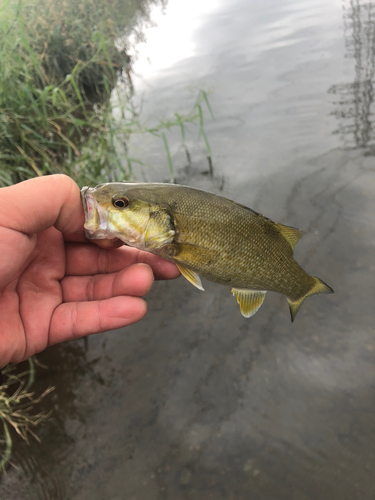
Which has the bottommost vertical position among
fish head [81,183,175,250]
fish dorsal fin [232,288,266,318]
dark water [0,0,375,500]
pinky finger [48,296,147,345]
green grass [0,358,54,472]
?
dark water [0,0,375,500]

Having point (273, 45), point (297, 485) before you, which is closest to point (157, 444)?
point (297, 485)

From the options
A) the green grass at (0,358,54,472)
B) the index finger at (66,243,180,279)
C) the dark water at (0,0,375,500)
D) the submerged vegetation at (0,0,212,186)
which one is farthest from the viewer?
the submerged vegetation at (0,0,212,186)

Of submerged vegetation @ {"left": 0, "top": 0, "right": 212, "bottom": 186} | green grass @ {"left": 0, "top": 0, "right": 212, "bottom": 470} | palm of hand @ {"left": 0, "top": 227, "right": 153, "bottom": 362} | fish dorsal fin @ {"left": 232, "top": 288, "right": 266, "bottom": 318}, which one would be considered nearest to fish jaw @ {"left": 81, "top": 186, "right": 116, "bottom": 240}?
palm of hand @ {"left": 0, "top": 227, "right": 153, "bottom": 362}

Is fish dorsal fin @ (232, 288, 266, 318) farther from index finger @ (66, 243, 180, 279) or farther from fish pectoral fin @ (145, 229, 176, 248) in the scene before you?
fish pectoral fin @ (145, 229, 176, 248)

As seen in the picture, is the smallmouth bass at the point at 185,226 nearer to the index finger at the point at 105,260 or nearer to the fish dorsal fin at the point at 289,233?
the fish dorsal fin at the point at 289,233

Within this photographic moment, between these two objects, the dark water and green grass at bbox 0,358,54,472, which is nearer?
the dark water

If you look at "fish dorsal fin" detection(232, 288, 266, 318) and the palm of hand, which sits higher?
the palm of hand

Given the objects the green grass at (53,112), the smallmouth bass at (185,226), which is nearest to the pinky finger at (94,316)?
the smallmouth bass at (185,226)

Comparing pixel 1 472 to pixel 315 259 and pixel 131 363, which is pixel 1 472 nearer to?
pixel 131 363
